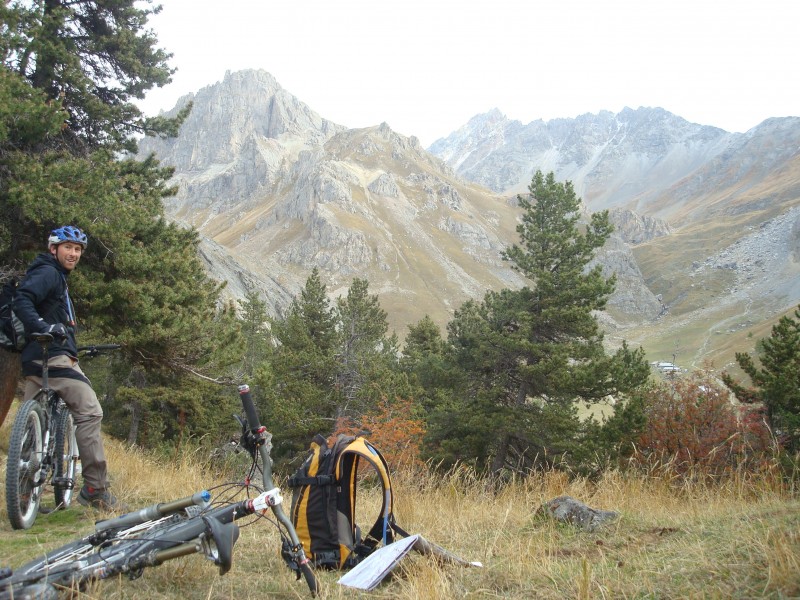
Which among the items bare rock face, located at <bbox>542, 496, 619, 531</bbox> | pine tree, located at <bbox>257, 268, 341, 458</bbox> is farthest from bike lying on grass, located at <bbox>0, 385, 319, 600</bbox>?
pine tree, located at <bbox>257, 268, 341, 458</bbox>

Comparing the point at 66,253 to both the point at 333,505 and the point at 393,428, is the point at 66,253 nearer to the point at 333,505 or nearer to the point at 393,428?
the point at 333,505

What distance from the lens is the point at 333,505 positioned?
139 inches

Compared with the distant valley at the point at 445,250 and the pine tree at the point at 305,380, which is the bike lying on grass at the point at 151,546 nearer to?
the pine tree at the point at 305,380

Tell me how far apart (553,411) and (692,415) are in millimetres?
7495

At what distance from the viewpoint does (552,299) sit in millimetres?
16188

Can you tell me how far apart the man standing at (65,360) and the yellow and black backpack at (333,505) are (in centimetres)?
227

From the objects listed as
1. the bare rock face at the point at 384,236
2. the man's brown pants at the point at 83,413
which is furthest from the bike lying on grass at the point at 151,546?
the bare rock face at the point at 384,236

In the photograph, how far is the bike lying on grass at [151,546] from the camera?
252 cm

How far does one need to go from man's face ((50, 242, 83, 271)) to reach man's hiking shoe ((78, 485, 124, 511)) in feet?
6.99

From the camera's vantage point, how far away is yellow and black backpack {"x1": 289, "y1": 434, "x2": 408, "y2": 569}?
11.4 feet

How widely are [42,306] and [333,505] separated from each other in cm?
321

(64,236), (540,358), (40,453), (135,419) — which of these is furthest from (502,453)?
(64,236)

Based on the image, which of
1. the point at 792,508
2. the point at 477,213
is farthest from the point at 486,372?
the point at 477,213

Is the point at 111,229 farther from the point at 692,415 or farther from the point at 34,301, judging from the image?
the point at 692,415
